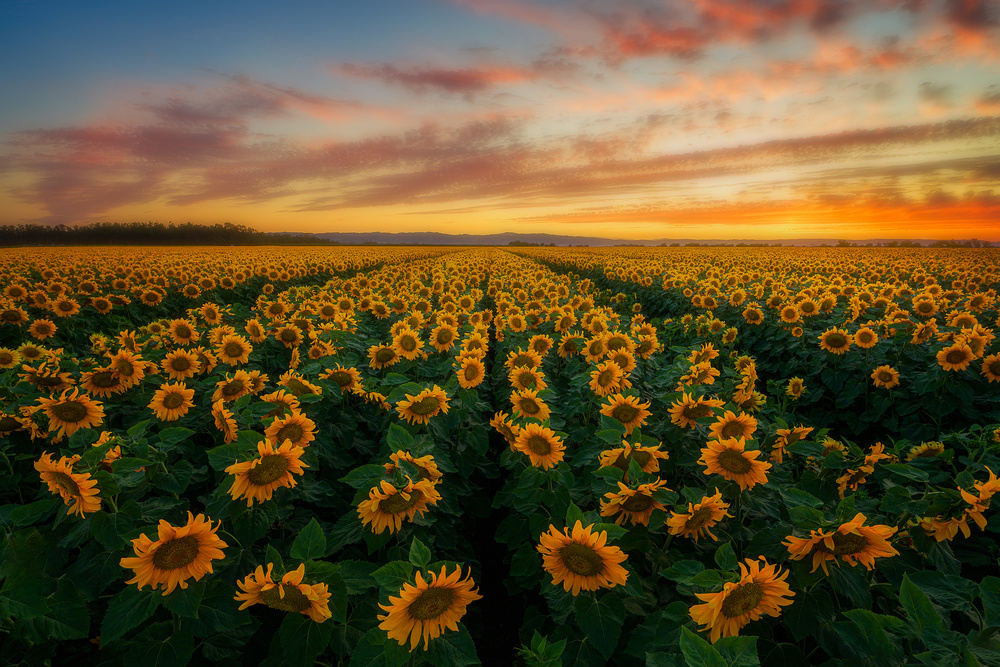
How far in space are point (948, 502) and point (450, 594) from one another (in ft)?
8.80

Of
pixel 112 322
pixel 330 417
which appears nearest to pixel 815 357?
pixel 330 417

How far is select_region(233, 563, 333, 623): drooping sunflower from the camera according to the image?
1.73 meters

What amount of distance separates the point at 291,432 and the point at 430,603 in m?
1.56

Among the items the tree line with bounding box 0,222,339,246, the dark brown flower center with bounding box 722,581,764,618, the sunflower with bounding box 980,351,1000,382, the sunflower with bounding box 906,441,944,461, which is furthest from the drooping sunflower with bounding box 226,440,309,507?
the tree line with bounding box 0,222,339,246

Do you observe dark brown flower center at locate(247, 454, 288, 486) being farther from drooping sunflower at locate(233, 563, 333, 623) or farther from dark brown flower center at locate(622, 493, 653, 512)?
dark brown flower center at locate(622, 493, 653, 512)

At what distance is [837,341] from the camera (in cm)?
772

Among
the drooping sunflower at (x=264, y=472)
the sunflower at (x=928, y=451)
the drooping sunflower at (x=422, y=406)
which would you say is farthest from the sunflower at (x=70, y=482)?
the sunflower at (x=928, y=451)

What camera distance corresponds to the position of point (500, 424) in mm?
3553

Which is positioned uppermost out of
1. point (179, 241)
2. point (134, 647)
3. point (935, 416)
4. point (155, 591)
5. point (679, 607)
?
point (179, 241)

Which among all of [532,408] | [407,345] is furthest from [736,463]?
[407,345]

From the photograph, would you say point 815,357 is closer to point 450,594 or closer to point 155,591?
point 450,594

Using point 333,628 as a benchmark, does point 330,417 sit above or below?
above

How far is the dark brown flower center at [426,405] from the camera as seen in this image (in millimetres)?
3615

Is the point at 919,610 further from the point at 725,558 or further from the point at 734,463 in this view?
the point at 734,463
